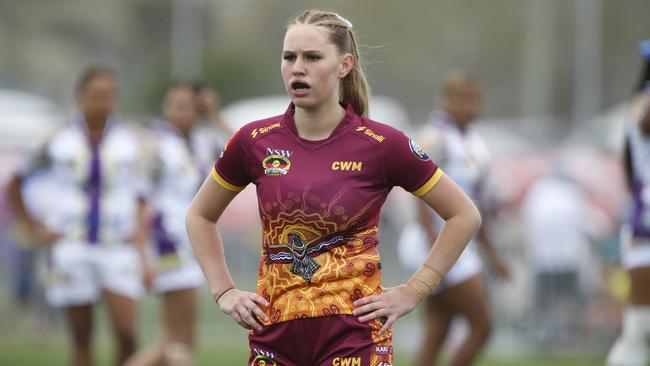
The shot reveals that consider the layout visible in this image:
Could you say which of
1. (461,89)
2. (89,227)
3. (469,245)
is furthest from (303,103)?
(461,89)

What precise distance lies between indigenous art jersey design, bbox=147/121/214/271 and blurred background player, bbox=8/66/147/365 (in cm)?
26

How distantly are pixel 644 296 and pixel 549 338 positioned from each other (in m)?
7.55

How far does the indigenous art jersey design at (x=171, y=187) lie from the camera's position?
10695 mm

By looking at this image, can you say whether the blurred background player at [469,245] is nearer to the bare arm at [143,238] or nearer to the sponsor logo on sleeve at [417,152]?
the bare arm at [143,238]

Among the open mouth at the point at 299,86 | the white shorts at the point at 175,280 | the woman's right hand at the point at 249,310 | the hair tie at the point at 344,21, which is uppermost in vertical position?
the hair tie at the point at 344,21

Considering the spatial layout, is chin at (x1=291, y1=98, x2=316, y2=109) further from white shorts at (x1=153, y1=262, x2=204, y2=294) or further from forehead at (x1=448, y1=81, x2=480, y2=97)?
forehead at (x1=448, y1=81, x2=480, y2=97)

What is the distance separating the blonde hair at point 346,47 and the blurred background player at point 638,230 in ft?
10.4

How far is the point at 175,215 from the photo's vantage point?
1075 cm

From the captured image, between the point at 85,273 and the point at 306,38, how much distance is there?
511cm

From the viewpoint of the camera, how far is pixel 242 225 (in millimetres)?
18828

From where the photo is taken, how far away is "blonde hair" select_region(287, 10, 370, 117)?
5828 mm

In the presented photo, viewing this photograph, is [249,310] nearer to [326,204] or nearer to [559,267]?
[326,204]

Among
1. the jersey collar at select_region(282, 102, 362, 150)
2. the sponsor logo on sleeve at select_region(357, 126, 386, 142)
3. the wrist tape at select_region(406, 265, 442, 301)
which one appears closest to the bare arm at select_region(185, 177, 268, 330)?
the jersey collar at select_region(282, 102, 362, 150)

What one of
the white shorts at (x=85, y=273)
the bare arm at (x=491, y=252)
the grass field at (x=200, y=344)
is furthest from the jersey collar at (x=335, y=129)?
the grass field at (x=200, y=344)
